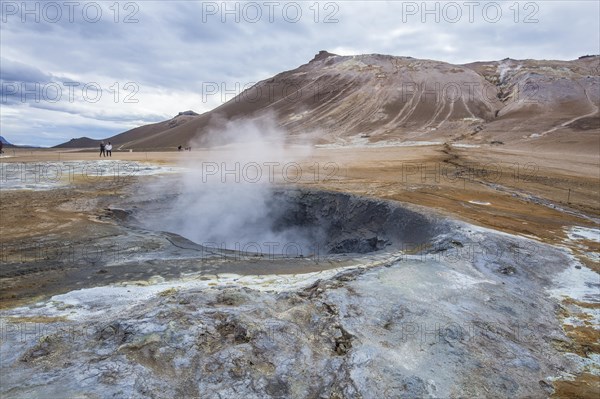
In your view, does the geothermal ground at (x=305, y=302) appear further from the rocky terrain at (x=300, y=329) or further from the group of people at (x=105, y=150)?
the group of people at (x=105, y=150)

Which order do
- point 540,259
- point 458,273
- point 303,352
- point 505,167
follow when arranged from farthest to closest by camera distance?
point 505,167, point 540,259, point 458,273, point 303,352

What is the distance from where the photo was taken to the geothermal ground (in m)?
3.10

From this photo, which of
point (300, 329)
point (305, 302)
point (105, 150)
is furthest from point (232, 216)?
point (105, 150)

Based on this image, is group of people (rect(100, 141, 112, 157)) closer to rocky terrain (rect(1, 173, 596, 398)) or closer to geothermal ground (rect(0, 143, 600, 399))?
geothermal ground (rect(0, 143, 600, 399))

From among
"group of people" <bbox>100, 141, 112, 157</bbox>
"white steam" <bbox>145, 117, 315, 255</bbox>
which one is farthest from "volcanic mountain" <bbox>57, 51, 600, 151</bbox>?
"white steam" <bbox>145, 117, 315, 255</bbox>

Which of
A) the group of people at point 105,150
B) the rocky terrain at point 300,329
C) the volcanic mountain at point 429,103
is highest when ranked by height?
the volcanic mountain at point 429,103

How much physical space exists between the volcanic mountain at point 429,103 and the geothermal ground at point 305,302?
25423 mm

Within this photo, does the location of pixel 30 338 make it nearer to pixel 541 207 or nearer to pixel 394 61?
pixel 541 207

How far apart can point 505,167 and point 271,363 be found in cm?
1776

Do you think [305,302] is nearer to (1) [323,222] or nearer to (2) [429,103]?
(1) [323,222]

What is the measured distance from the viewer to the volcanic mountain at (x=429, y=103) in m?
35.4

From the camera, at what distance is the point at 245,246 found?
392 inches

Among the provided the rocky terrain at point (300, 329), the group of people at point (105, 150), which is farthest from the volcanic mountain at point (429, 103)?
the rocky terrain at point (300, 329)

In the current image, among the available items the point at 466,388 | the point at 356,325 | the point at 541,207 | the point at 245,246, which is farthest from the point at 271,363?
the point at 541,207
